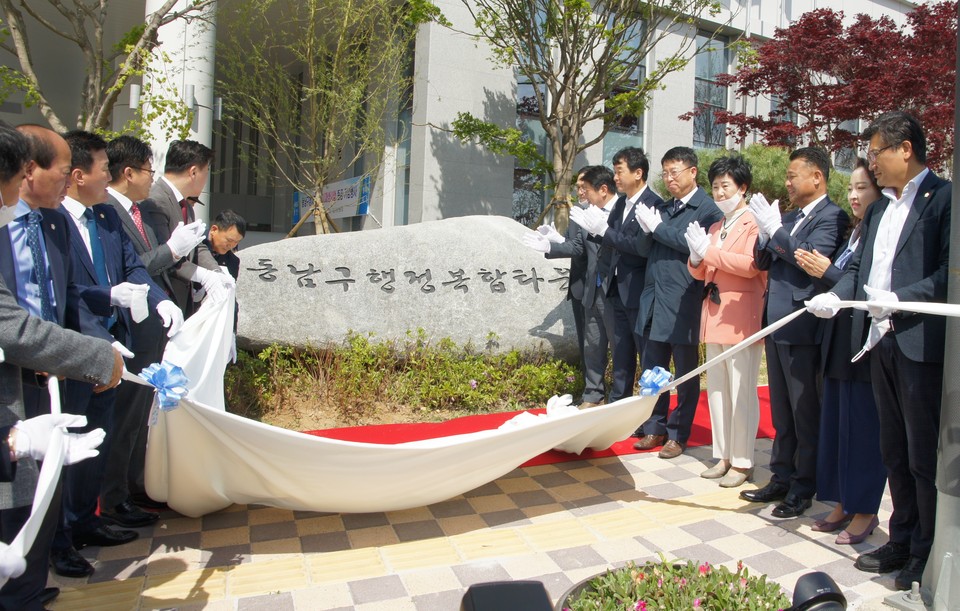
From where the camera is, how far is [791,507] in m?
3.25

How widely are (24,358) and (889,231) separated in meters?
3.02

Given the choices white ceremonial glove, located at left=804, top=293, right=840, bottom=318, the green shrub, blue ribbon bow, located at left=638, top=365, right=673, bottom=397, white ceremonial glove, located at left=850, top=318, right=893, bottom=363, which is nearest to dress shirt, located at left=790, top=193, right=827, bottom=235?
white ceremonial glove, located at left=804, top=293, right=840, bottom=318

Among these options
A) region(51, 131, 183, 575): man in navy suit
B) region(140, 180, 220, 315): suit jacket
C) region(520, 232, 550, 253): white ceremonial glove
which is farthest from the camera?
region(520, 232, 550, 253): white ceremonial glove

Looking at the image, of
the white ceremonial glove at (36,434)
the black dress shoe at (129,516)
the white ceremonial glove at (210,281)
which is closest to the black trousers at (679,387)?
the white ceremonial glove at (210,281)

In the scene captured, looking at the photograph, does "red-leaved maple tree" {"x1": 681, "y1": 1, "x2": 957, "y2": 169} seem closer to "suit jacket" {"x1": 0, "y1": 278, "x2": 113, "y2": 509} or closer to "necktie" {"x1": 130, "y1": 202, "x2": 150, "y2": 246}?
"necktie" {"x1": 130, "y1": 202, "x2": 150, "y2": 246}

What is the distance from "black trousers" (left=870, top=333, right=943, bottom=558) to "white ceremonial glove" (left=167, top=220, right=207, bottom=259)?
3.02 meters

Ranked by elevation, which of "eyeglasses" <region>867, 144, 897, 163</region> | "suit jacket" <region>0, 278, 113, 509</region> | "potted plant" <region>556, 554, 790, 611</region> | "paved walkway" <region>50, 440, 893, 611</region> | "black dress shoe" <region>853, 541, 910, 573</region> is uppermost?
"eyeglasses" <region>867, 144, 897, 163</region>

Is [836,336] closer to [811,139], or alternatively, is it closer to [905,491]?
[905,491]

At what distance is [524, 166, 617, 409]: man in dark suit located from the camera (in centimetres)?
477

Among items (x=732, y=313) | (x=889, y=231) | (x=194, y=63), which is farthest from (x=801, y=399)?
(x=194, y=63)

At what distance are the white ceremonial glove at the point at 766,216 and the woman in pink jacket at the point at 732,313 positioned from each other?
9.9 inches

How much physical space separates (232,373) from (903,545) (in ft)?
13.0

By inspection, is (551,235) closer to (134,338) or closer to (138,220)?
(138,220)

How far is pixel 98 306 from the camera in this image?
262 centimetres
